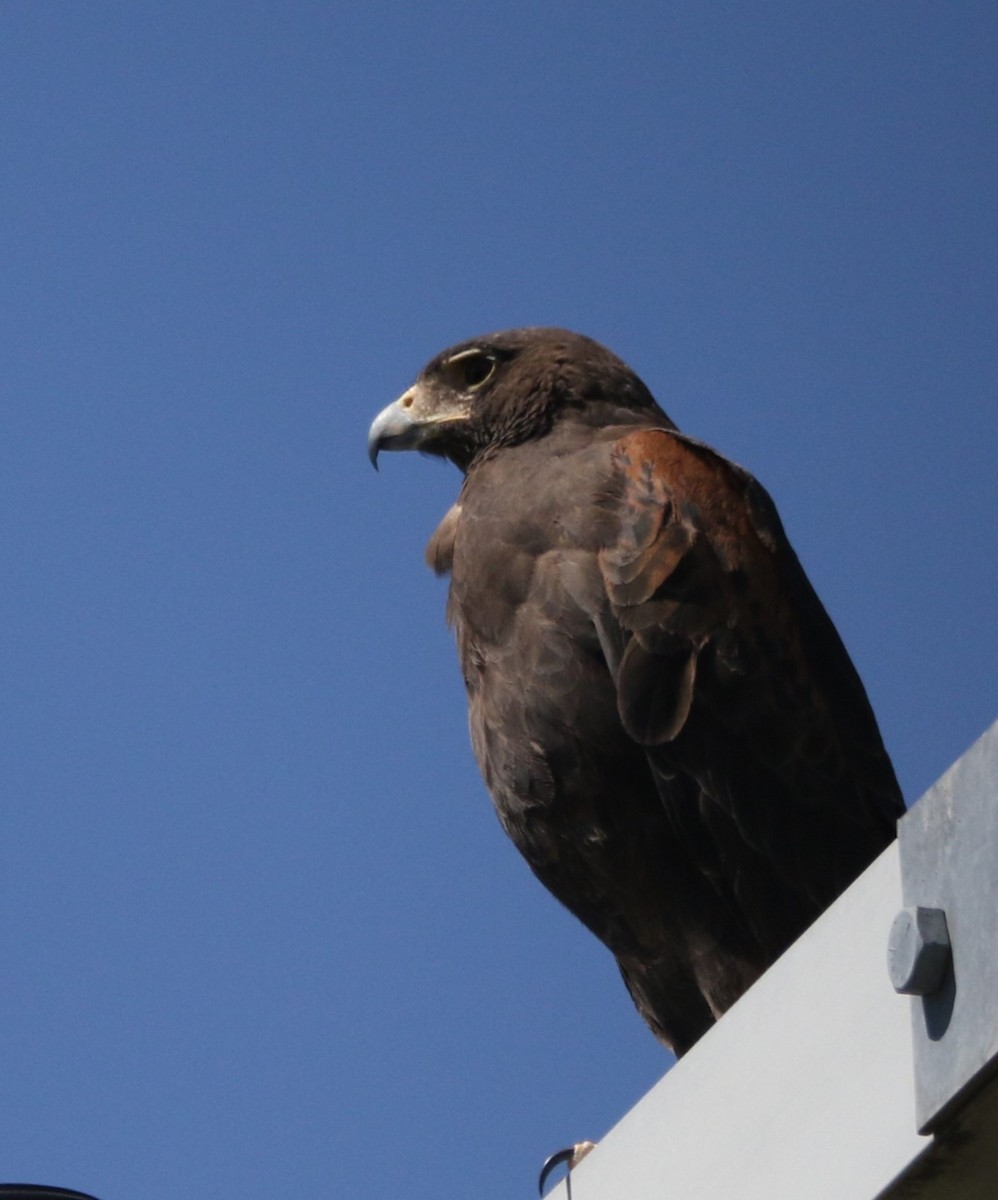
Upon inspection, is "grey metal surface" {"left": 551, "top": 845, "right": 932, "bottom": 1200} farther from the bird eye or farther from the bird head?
the bird eye

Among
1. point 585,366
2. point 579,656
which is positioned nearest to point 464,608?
point 579,656

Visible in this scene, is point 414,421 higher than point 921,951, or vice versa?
point 414,421

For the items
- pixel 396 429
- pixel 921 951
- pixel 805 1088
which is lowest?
pixel 805 1088

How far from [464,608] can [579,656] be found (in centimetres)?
41

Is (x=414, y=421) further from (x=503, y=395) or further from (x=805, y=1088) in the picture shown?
(x=805, y=1088)

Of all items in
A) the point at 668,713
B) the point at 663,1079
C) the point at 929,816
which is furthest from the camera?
the point at 668,713

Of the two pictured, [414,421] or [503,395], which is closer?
[503,395]

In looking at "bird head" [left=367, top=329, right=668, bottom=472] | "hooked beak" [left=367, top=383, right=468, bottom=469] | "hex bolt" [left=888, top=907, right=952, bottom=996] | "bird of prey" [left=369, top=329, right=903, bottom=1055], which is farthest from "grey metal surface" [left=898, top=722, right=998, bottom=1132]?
"hooked beak" [left=367, top=383, right=468, bottom=469]

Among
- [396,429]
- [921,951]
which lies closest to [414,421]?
[396,429]

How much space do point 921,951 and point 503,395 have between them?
11.7 feet

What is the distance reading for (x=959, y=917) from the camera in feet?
4.87

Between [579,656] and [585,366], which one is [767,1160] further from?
[585,366]

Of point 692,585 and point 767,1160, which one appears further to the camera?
point 692,585

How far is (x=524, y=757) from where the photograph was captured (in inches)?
164
